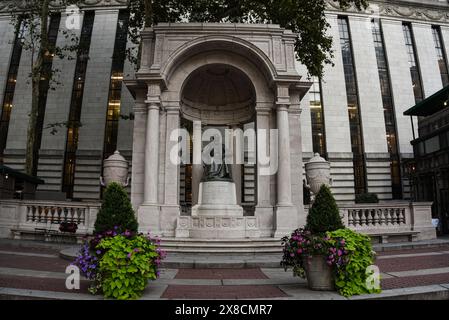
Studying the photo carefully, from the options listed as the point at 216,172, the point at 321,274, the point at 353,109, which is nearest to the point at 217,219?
the point at 216,172

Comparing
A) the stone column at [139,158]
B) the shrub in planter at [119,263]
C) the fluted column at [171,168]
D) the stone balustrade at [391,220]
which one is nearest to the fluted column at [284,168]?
the stone balustrade at [391,220]

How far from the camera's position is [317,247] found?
259 inches

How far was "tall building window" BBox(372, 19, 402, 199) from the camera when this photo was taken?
34562 mm

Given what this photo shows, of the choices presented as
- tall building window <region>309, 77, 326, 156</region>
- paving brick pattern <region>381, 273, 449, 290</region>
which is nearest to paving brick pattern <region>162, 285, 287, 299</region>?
paving brick pattern <region>381, 273, 449, 290</region>

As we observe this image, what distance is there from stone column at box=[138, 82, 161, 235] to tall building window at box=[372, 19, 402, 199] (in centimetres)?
2898

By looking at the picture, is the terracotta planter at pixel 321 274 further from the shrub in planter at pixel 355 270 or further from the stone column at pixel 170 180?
the stone column at pixel 170 180

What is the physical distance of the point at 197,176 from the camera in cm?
1742

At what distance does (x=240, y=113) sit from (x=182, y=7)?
1233cm

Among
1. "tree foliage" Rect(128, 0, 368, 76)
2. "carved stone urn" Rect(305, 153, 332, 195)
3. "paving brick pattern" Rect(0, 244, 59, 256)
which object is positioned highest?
"tree foliage" Rect(128, 0, 368, 76)

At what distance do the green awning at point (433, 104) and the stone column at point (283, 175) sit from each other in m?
17.6

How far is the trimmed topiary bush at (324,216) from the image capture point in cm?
698

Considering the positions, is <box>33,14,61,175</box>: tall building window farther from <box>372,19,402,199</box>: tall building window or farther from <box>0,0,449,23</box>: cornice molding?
<box>372,19,402,199</box>: tall building window
